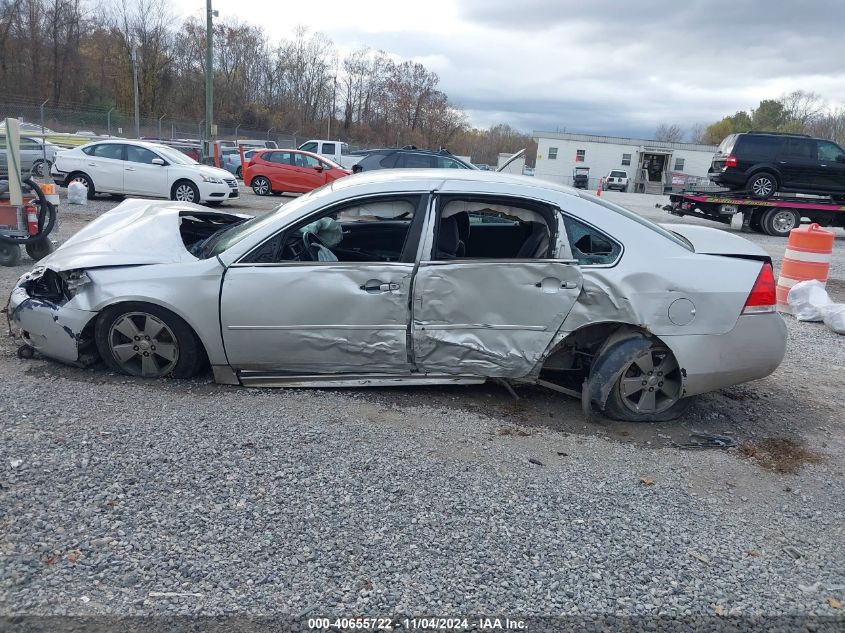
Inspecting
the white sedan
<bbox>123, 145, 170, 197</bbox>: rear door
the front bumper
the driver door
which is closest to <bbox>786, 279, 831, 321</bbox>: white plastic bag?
the driver door

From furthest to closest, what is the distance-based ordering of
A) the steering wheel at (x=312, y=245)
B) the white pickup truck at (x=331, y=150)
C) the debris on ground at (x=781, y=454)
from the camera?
the white pickup truck at (x=331, y=150), the steering wheel at (x=312, y=245), the debris on ground at (x=781, y=454)

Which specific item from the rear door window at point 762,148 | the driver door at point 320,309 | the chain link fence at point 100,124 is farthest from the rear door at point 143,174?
the chain link fence at point 100,124

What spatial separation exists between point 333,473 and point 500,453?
3.27ft

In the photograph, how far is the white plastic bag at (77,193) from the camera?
51.4ft

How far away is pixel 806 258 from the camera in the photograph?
8383mm

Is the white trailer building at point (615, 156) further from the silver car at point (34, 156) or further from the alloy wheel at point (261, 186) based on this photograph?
the silver car at point (34, 156)

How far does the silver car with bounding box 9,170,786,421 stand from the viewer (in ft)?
13.9

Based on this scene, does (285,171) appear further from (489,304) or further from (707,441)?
(707,441)

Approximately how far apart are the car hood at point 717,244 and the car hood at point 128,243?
3462mm

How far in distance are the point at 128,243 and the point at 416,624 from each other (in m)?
3.48

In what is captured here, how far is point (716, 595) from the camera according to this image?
269cm

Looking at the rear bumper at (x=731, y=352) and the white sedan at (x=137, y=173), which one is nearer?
the rear bumper at (x=731, y=352)

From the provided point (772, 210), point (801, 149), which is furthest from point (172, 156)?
point (801, 149)

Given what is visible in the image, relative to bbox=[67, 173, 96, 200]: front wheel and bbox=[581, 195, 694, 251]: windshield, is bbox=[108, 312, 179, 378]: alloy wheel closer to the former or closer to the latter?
bbox=[581, 195, 694, 251]: windshield
